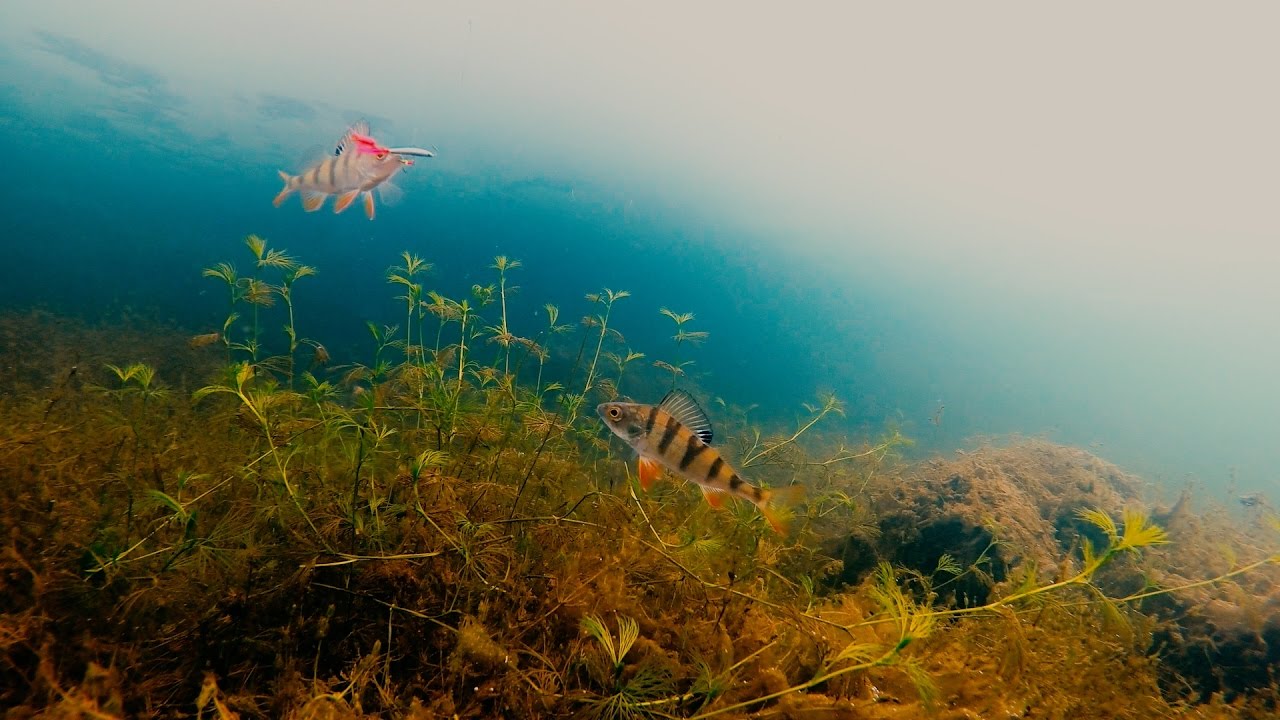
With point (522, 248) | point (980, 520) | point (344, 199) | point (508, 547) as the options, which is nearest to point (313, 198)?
point (344, 199)

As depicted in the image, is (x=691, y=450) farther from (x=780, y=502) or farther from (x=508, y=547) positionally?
(x=508, y=547)

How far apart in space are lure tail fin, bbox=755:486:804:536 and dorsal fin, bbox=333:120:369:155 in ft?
17.3

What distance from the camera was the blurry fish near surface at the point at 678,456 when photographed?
11.1 ft

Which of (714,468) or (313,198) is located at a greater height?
(313,198)

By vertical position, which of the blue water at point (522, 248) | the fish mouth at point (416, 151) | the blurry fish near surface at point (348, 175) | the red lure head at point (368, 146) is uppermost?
the fish mouth at point (416, 151)

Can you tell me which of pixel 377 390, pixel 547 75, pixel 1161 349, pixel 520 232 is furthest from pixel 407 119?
pixel 1161 349

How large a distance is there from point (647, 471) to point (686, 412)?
1.98 feet

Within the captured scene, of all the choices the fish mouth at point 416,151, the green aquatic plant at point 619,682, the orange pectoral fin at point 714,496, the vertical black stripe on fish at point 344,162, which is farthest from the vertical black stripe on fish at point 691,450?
the vertical black stripe on fish at point 344,162

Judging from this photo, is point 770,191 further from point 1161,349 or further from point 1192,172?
point 1161,349

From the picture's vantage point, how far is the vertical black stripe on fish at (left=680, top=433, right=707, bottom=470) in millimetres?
3369

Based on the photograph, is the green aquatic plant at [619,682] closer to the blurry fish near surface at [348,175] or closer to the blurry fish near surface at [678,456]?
the blurry fish near surface at [678,456]

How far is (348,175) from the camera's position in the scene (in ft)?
16.0

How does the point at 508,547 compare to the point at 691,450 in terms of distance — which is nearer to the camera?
the point at 508,547

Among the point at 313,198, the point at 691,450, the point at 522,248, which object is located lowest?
the point at 522,248
